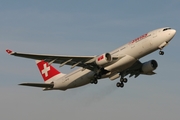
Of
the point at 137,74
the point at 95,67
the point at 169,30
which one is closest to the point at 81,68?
the point at 95,67

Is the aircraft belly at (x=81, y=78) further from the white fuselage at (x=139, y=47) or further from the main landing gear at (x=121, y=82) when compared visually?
the main landing gear at (x=121, y=82)

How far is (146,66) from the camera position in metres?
59.9

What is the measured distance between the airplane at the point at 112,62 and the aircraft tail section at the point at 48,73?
80.0 inches

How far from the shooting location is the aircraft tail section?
2549 inches

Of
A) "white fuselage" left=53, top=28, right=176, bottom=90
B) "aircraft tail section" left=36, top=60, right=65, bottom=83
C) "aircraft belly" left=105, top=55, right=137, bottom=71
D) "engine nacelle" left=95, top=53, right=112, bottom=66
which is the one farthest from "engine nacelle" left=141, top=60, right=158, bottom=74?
"aircraft tail section" left=36, top=60, right=65, bottom=83

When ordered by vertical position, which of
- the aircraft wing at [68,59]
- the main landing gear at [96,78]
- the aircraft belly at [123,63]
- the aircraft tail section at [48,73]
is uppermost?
the aircraft tail section at [48,73]

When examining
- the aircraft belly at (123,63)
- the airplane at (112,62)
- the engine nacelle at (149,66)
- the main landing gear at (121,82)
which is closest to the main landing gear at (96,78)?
the airplane at (112,62)

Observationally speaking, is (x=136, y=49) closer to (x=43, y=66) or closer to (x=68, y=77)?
(x=68, y=77)

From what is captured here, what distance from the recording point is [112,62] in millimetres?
54625

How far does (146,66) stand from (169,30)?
7.45 m

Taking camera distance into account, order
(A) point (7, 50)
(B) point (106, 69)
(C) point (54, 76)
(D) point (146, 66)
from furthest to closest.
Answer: (C) point (54, 76) < (D) point (146, 66) < (B) point (106, 69) < (A) point (7, 50)

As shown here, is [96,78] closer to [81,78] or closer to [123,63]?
[81,78]

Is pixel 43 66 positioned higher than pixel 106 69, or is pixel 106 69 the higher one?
pixel 43 66

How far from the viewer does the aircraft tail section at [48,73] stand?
6475cm
